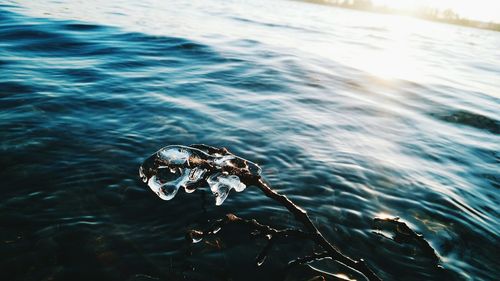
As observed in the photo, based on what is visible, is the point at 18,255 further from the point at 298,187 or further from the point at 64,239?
the point at 298,187

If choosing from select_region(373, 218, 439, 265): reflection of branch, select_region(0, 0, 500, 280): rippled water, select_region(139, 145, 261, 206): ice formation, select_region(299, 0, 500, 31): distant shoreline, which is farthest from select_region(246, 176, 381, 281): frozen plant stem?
select_region(299, 0, 500, 31): distant shoreline

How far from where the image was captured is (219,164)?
8.40 feet

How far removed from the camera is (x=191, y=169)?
269 cm

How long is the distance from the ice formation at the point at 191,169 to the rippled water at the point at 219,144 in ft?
2.64

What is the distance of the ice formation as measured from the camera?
8.19ft

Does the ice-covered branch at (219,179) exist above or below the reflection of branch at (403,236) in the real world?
above

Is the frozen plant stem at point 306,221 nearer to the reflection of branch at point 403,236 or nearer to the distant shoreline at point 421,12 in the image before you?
the reflection of branch at point 403,236

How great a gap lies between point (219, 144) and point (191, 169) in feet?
9.94

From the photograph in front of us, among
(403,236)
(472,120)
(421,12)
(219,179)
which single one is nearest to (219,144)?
(219,179)

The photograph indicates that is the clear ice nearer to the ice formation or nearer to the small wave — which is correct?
the ice formation

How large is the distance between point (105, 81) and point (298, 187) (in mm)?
6196

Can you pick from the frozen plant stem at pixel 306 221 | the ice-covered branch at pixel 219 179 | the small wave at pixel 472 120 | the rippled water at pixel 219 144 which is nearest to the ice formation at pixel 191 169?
the ice-covered branch at pixel 219 179

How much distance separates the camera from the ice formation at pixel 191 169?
98.3 inches

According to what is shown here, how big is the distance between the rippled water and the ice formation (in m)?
0.81
